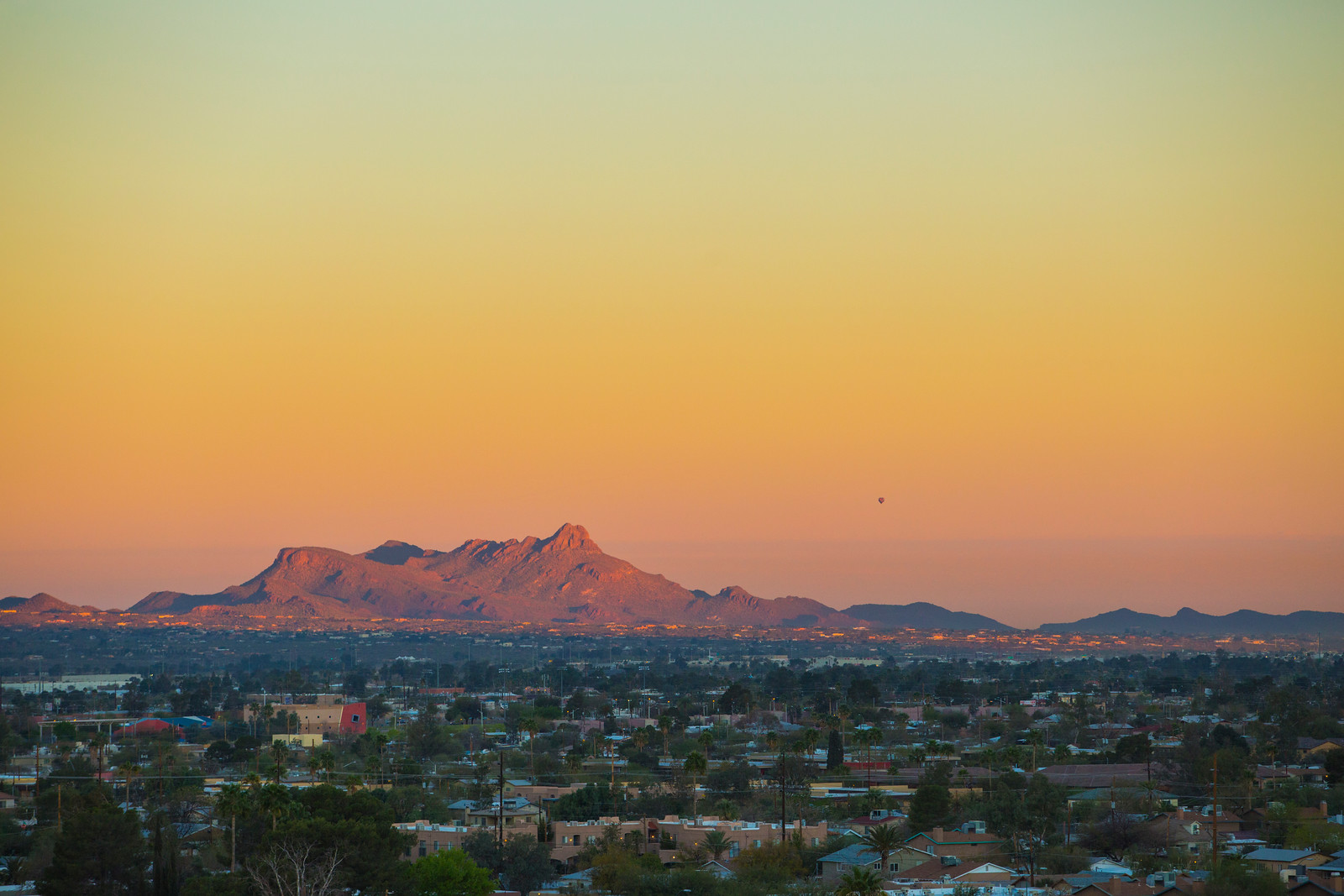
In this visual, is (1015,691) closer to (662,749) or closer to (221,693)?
(662,749)

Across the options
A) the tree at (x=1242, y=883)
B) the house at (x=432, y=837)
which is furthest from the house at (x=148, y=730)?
the tree at (x=1242, y=883)

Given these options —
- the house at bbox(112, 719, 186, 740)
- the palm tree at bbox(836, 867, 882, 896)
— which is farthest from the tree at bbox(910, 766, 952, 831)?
the house at bbox(112, 719, 186, 740)

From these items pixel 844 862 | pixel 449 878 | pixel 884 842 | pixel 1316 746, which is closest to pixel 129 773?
pixel 449 878

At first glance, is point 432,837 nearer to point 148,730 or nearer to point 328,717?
point 148,730

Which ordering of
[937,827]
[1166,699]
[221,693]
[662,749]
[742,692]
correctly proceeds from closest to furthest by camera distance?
[937,827], [662,749], [742,692], [1166,699], [221,693]

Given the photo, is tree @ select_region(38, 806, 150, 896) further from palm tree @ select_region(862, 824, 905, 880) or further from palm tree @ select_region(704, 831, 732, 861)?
palm tree @ select_region(862, 824, 905, 880)

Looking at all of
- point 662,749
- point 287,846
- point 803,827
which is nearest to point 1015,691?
point 662,749
